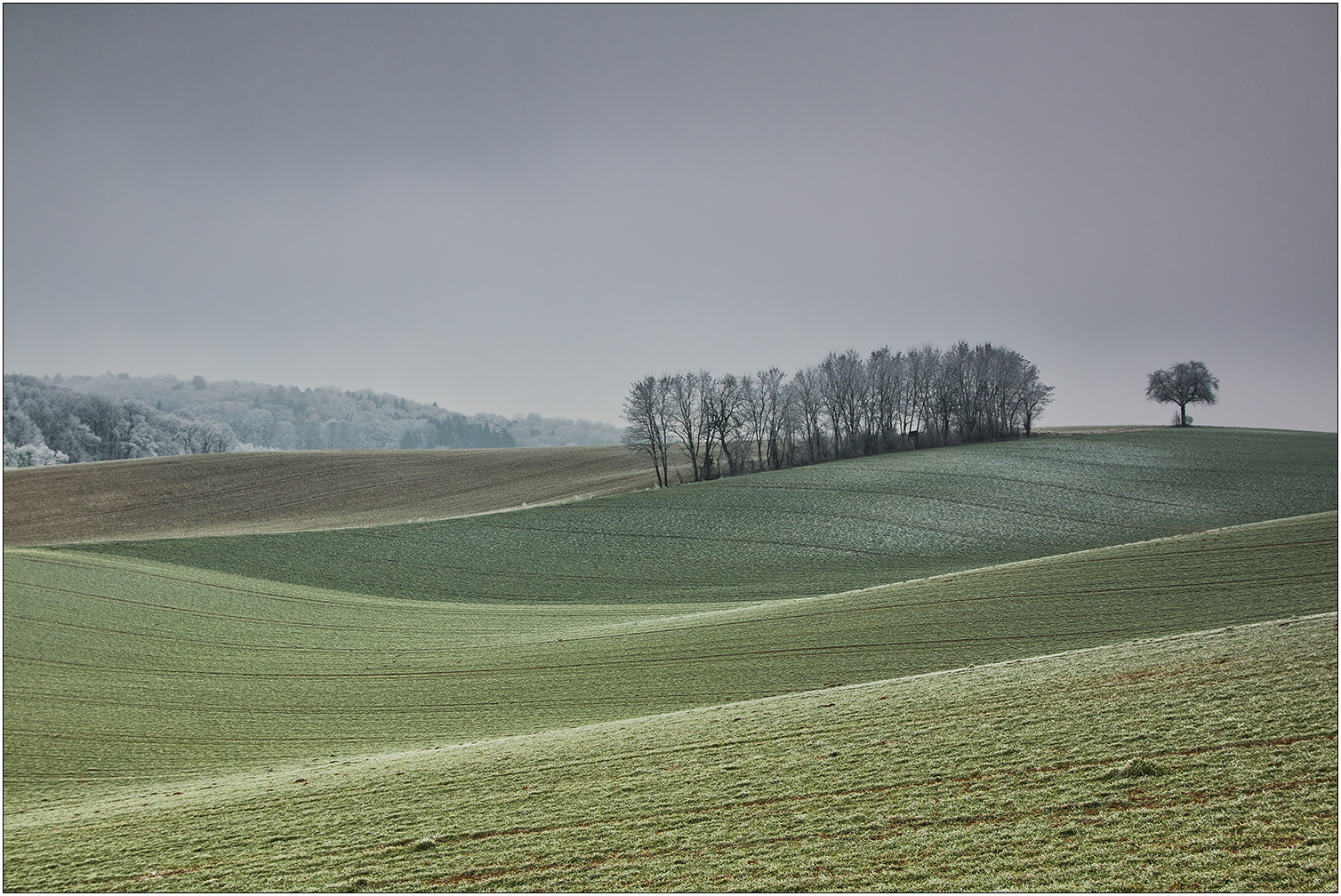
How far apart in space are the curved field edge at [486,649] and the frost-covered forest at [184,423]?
3040 inches

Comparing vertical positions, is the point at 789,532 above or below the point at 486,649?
above

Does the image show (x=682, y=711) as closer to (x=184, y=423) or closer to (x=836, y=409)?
(x=836, y=409)

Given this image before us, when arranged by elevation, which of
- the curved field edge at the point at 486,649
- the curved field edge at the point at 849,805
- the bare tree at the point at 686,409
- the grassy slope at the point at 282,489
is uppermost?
the bare tree at the point at 686,409

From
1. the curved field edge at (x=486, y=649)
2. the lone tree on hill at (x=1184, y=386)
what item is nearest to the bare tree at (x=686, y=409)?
the curved field edge at (x=486, y=649)

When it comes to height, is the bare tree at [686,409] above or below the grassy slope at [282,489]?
above

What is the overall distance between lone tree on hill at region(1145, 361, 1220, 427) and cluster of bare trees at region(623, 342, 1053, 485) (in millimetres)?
15414

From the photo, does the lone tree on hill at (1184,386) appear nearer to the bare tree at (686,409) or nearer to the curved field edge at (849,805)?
the bare tree at (686,409)

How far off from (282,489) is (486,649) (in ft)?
171

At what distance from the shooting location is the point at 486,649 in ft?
82.2

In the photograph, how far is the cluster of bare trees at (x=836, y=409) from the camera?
227ft

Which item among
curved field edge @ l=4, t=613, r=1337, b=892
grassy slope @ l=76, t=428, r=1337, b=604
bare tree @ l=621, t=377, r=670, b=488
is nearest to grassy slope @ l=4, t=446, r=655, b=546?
bare tree @ l=621, t=377, r=670, b=488

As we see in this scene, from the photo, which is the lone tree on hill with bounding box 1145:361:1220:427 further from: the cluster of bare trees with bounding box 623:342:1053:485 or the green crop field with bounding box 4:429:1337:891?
the green crop field with bounding box 4:429:1337:891

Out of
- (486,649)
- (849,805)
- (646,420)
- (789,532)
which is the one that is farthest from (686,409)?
(849,805)

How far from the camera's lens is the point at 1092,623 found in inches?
777
